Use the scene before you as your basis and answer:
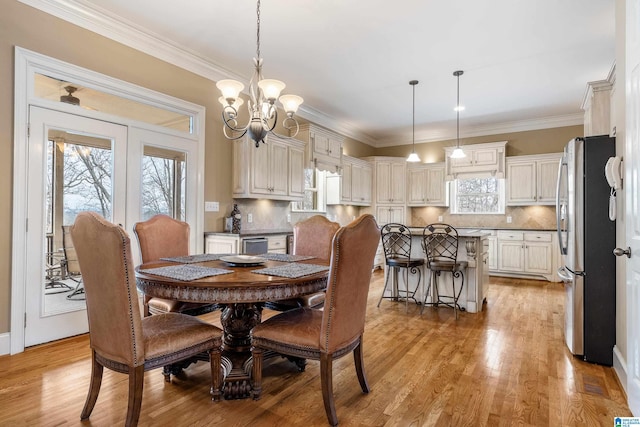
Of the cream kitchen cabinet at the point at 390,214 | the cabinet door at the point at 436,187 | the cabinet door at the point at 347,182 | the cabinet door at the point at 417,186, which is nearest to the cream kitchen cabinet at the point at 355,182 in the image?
the cabinet door at the point at 347,182

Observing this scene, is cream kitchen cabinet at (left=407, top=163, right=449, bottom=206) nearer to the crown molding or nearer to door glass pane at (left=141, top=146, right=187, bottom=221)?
the crown molding

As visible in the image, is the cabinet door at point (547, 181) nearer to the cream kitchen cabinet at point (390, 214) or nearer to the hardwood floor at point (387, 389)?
the cream kitchen cabinet at point (390, 214)

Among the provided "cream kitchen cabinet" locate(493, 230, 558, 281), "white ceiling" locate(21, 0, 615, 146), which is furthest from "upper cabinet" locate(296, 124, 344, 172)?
"cream kitchen cabinet" locate(493, 230, 558, 281)

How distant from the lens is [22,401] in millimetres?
2010

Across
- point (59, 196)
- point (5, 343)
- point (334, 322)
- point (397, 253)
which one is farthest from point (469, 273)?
point (5, 343)

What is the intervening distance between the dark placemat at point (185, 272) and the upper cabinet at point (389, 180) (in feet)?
18.3

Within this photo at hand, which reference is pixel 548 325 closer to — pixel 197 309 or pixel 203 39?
pixel 197 309

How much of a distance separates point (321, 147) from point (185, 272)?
4079mm

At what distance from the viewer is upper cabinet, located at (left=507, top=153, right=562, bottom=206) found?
6098mm

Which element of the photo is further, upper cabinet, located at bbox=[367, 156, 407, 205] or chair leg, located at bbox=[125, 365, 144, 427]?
upper cabinet, located at bbox=[367, 156, 407, 205]

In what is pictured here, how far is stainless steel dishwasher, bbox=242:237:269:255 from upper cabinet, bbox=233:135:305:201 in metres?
0.63

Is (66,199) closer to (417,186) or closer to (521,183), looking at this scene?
(417,186)

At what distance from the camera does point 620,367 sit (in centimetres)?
234

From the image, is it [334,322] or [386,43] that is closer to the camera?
[334,322]
